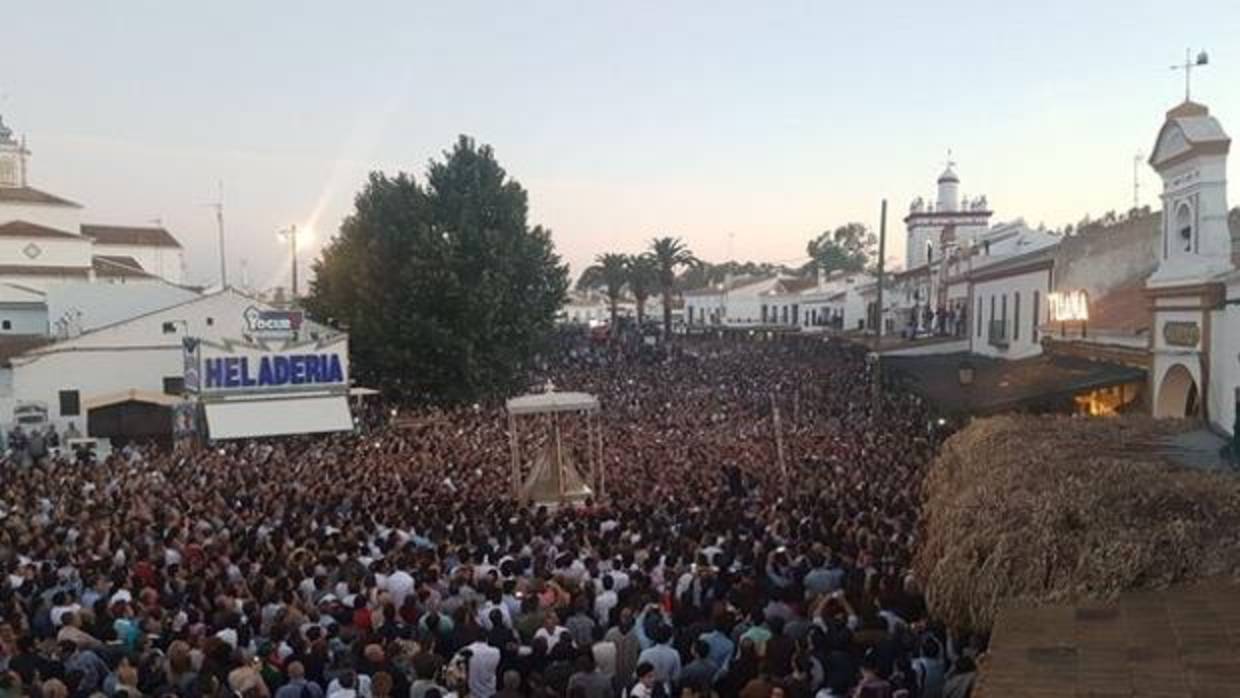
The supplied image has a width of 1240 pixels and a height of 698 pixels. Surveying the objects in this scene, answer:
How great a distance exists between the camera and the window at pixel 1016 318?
33969 millimetres

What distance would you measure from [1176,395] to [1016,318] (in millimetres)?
15191

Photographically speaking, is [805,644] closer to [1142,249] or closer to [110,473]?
[110,473]

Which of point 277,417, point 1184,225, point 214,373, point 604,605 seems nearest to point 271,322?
point 214,373

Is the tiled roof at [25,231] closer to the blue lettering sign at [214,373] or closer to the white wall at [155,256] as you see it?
the white wall at [155,256]

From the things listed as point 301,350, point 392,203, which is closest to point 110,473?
point 301,350

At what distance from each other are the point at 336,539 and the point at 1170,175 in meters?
16.0

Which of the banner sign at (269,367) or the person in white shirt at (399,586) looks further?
the banner sign at (269,367)

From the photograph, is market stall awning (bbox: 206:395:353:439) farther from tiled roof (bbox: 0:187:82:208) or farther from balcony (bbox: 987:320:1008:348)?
tiled roof (bbox: 0:187:82:208)

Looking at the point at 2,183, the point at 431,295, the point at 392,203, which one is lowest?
the point at 431,295

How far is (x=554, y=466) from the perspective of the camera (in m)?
20.4

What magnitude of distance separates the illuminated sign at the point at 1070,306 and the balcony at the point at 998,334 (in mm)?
5946

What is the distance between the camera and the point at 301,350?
31859 mm

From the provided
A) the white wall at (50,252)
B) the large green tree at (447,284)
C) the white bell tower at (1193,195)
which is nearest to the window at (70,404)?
the large green tree at (447,284)

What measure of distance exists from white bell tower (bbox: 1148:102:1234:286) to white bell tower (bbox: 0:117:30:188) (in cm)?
6061
